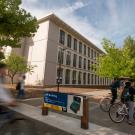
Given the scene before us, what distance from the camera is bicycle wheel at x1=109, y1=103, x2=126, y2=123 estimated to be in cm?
801

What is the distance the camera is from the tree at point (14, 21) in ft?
49.1

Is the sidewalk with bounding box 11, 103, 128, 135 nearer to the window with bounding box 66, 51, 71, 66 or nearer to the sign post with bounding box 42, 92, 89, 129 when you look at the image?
the sign post with bounding box 42, 92, 89, 129

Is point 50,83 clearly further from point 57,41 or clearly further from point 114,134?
point 114,134

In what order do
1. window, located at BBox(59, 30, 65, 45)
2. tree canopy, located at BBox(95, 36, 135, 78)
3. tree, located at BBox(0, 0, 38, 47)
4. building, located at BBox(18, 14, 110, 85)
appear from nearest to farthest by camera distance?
tree, located at BBox(0, 0, 38, 47), tree canopy, located at BBox(95, 36, 135, 78), building, located at BBox(18, 14, 110, 85), window, located at BBox(59, 30, 65, 45)

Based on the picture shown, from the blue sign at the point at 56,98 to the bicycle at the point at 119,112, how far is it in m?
2.33

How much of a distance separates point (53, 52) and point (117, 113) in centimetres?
2444

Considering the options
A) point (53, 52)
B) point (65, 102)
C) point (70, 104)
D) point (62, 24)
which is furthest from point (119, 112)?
point (62, 24)

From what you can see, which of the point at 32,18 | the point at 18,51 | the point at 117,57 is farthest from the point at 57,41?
the point at 32,18

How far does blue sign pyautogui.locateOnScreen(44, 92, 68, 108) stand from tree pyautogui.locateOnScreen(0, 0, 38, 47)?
9.03 metres

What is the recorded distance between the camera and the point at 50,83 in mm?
30422

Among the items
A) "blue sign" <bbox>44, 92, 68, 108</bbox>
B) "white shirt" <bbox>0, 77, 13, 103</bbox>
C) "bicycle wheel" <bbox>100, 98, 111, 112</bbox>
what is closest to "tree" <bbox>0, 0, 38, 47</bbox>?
"blue sign" <bbox>44, 92, 68, 108</bbox>

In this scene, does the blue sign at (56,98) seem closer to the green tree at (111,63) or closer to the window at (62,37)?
the green tree at (111,63)

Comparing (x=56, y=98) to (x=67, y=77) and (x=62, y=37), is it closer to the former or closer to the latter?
(x=62, y=37)

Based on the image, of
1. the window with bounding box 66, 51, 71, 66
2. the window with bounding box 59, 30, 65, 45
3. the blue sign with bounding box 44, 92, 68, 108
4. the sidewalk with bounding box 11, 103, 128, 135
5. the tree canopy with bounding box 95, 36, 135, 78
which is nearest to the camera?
the sidewalk with bounding box 11, 103, 128, 135
